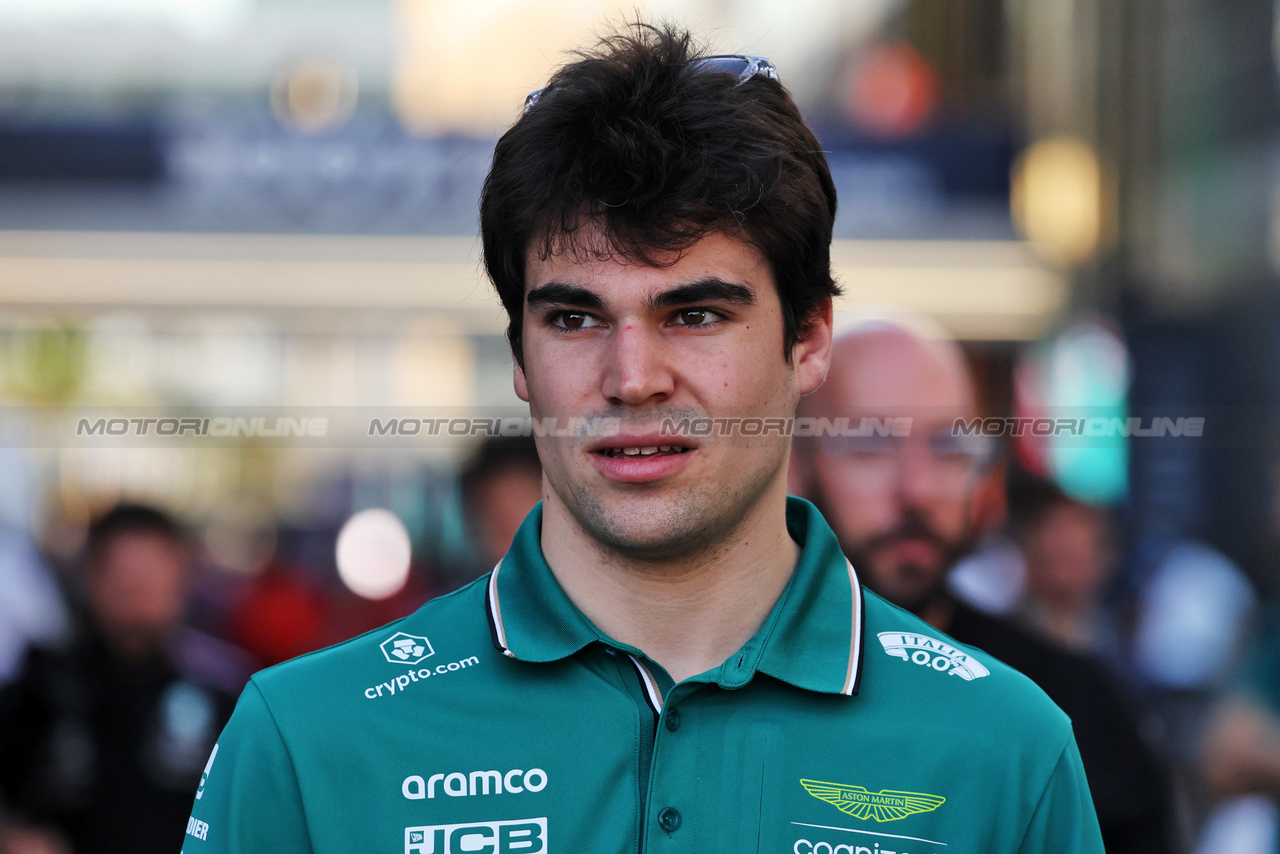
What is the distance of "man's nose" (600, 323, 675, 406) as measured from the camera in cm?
174

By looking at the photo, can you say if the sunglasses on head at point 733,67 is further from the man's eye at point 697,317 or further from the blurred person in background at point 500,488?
the blurred person in background at point 500,488

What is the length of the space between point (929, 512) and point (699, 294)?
1549 mm

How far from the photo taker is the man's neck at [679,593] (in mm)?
1813

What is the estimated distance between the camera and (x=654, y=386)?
1.76m

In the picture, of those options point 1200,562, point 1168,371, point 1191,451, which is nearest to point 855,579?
point 1200,562

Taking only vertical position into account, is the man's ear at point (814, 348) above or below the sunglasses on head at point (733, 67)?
below

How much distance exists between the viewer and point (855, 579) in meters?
1.98

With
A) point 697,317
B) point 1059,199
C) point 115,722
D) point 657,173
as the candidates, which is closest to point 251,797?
point 697,317

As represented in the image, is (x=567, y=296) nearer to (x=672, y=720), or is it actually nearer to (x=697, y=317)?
(x=697, y=317)

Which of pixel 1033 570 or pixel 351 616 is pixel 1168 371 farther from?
pixel 351 616

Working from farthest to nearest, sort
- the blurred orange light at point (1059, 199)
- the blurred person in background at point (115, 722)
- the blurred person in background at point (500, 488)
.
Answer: the blurred orange light at point (1059, 199), the blurred person in background at point (500, 488), the blurred person in background at point (115, 722)

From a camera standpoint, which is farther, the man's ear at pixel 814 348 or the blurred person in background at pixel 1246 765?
the blurred person in background at pixel 1246 765

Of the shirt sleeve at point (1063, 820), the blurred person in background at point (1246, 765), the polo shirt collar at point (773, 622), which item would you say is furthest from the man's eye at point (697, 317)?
the blurred person in background at point (1246, 765)

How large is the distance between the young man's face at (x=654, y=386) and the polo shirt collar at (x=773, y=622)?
127 millimetres
